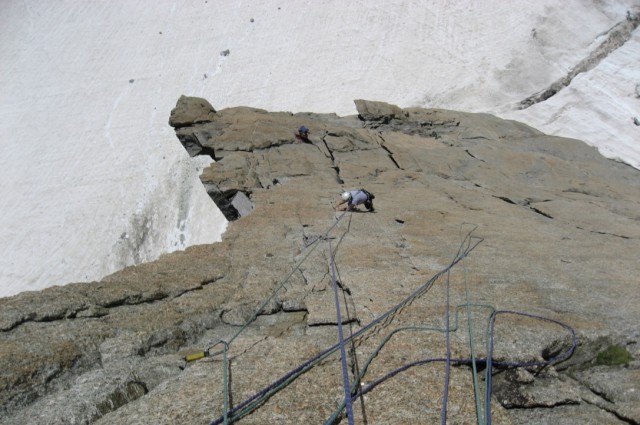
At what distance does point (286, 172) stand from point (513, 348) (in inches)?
256

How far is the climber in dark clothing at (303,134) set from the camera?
11.4 m

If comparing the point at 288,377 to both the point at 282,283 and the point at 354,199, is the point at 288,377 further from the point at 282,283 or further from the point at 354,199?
the point at 354,199

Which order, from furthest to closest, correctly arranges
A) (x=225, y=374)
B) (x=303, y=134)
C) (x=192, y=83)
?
1. (x=192, y=83)
2. (x=303, y=134)
3. (x=225, y=374)

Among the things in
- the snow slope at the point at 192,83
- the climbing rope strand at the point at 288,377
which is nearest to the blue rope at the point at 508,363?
the climbing rope strand at the point at 288,377

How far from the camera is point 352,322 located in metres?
4.70

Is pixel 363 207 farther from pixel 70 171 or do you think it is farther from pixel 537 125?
pixel 70 171

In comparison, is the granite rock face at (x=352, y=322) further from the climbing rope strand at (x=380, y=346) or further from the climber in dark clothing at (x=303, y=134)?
the climber in dark clothing at (x=303, y=134)

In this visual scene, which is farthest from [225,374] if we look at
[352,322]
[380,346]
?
[352,322]

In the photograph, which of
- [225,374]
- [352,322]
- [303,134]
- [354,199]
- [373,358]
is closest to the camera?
[225,374]

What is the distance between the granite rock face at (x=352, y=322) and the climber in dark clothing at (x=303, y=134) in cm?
252

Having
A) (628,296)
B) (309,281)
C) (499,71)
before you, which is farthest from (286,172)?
(499,71)

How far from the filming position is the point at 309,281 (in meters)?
5.68

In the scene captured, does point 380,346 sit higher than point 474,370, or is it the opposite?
point 380,346

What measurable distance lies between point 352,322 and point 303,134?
733 cm
